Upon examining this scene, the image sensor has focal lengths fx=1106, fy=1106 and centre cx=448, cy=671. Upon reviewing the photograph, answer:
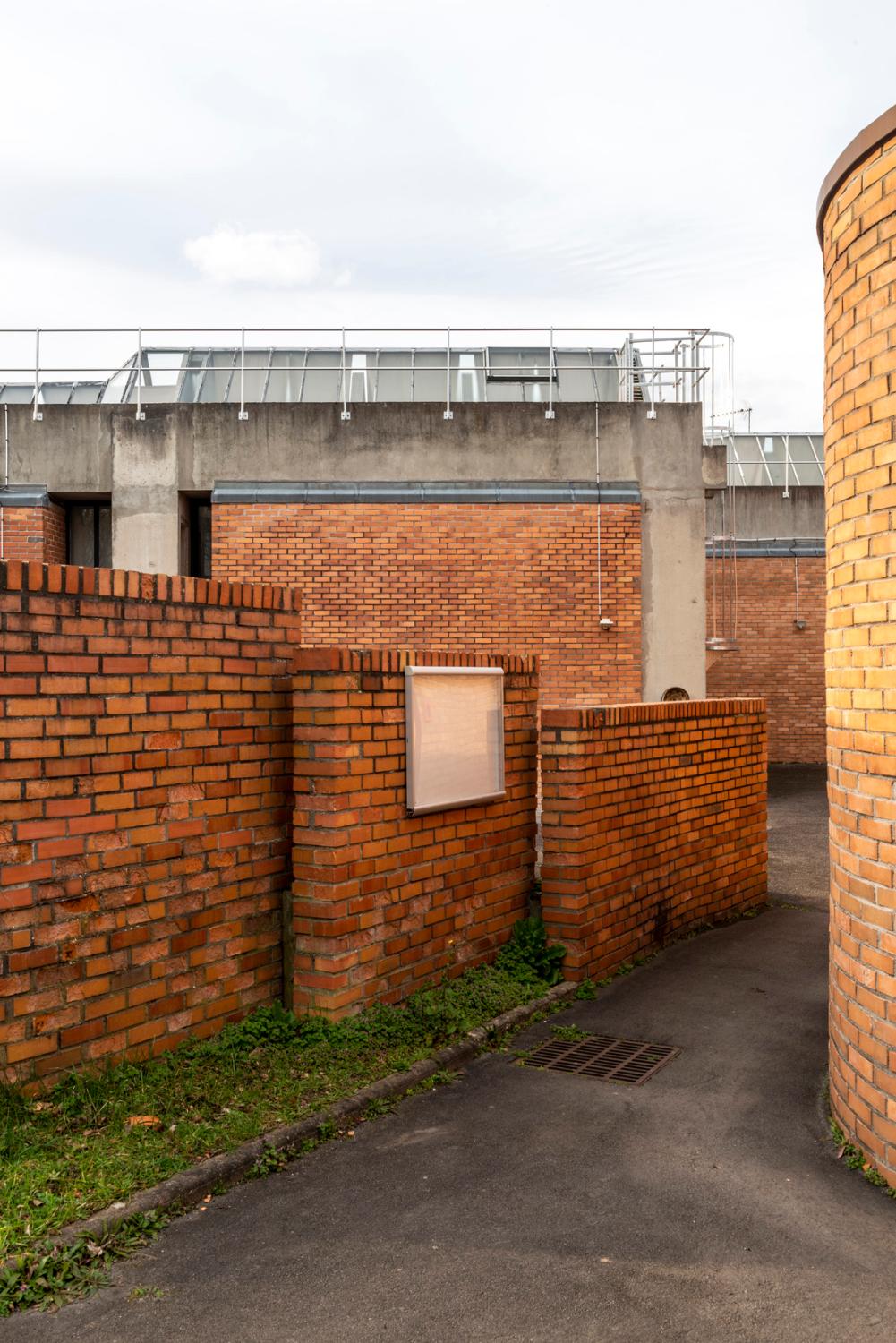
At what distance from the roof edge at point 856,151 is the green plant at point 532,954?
13.4 feet

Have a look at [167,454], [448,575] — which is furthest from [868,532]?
[167,454]

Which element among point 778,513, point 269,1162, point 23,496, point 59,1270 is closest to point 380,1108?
point 269,1162

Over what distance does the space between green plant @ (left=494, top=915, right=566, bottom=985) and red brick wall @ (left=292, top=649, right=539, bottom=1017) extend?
23cm

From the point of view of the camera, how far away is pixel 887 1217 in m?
3.68

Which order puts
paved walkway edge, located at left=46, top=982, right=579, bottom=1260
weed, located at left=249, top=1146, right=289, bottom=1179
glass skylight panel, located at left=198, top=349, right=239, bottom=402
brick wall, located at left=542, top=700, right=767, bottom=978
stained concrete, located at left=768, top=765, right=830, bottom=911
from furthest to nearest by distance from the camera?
glass skylight panel, located at left=198, top=349, right=239, bottom=402 → stained concrete, located at left=768, top=765, right=830, bottom=911 → brick wall, located at left=542, top=700, right=767, bottom=978 → weed, located at left=249, top=1146, right=289, bottom=1179 → paved walkway edge, located at left=46, top=982, right=579, bottom=1260

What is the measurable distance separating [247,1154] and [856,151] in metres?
4.27

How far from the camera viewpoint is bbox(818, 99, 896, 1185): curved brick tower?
3.94 metres

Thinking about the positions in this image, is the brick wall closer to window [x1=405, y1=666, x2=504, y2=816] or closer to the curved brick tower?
window [x1=405, y1=666, x2=504, y2=816]

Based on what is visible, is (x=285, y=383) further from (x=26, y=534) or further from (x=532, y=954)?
(x=532, y=954)

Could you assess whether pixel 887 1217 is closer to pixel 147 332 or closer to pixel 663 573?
pixel 663 573

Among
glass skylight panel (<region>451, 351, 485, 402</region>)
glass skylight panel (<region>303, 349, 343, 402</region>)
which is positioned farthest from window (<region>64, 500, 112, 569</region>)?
glass skylight panel (<region>451, 351, 485, 402</region>)

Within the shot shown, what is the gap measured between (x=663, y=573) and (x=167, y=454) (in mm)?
6417

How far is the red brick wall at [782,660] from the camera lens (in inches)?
872

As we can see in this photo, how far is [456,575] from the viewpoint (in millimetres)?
13906
